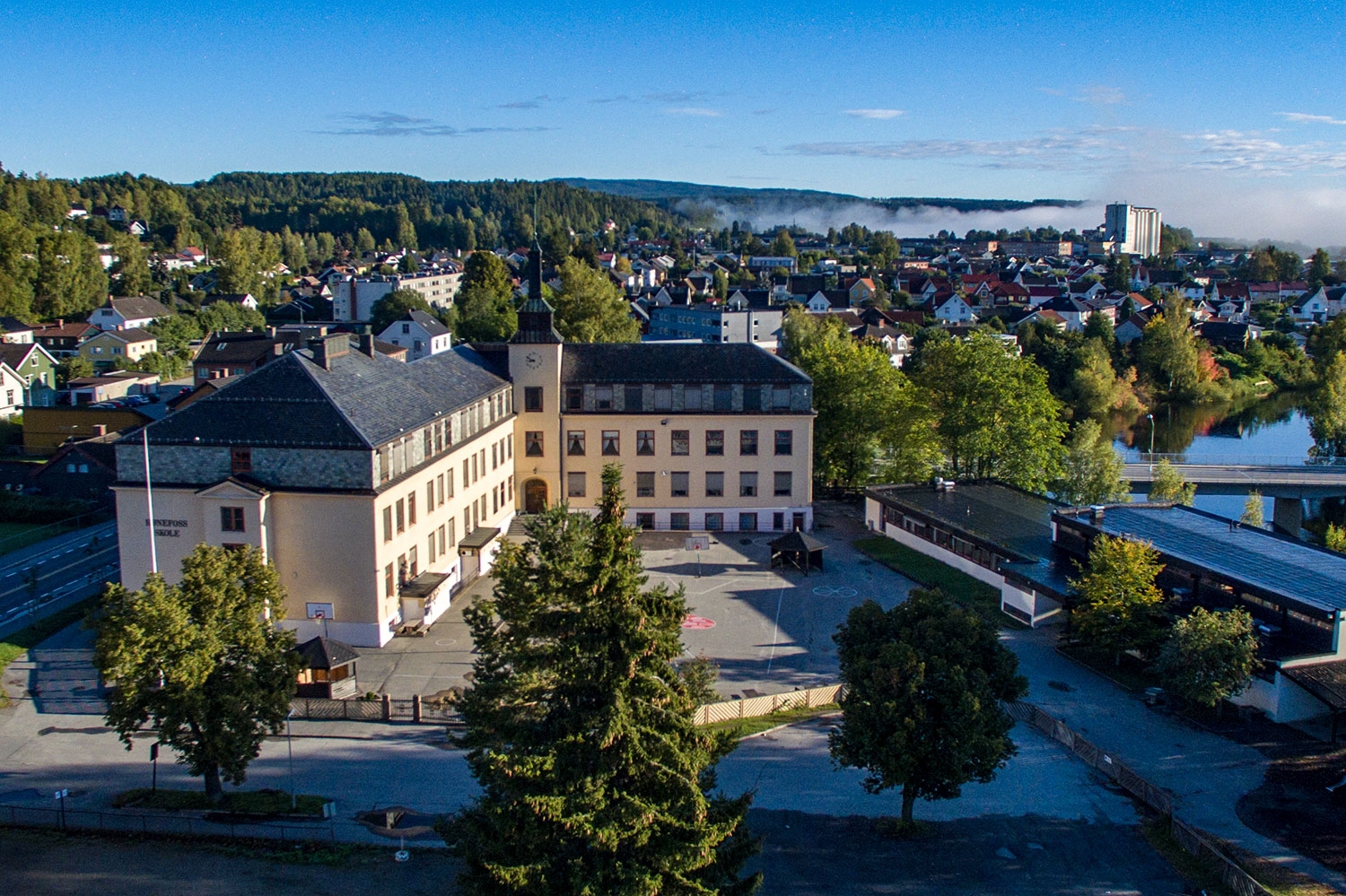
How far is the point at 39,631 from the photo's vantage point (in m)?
33.1

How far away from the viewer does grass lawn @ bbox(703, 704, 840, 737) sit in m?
27.0

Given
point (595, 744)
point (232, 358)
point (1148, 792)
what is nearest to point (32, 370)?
point (232, 358)

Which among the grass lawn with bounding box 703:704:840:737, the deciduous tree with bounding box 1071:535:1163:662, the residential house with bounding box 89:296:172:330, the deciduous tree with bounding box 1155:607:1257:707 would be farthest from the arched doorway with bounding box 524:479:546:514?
the residential house with bounding box 89:296:172:330

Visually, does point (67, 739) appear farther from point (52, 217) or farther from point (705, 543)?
point (52, 217)

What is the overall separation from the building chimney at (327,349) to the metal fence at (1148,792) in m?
23.3

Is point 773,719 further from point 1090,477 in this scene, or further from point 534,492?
point 1090,477

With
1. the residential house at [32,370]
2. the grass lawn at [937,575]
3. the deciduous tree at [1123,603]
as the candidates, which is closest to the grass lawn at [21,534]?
the residential house at [32,370]

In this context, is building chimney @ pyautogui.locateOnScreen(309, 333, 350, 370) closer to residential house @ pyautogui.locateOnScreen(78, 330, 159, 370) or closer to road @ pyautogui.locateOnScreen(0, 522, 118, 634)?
road @ pyautogui.locateOnScreen(0, 522, 118, 634)

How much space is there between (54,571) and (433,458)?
16.6 metres

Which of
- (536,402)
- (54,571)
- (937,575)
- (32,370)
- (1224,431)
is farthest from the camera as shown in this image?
(1224,431)

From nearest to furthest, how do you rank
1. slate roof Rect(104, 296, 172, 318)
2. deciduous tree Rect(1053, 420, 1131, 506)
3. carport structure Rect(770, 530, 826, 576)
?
1. carport structure Rect(770, 530, 826, 576)
2. deciduous tree Rect(1053, 420, 1131, 506)
3. slate roof Rect(104, 296, 172, 318)

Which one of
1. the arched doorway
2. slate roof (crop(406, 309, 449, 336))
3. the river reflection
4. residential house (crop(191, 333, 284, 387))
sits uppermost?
slate roof (crop(406, 309, 449, 336))

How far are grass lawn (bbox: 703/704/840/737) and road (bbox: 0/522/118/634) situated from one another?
2390cm

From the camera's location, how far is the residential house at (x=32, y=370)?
72.6m
